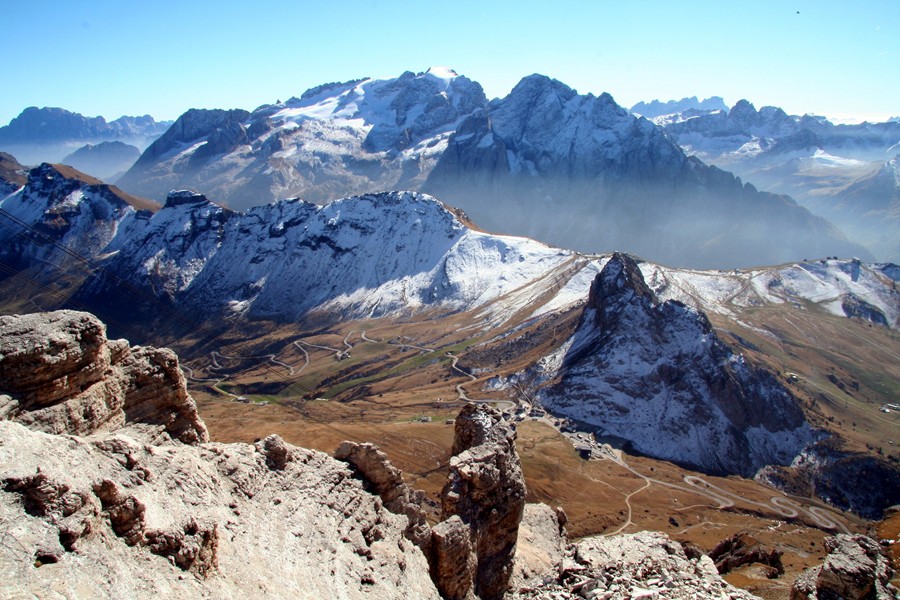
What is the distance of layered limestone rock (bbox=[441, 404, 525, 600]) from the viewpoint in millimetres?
34562

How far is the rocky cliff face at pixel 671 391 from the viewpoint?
13750 cm

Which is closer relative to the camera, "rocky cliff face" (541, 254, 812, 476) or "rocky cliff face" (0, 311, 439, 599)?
"rocky cliff face" (0, 311, 439, 599)

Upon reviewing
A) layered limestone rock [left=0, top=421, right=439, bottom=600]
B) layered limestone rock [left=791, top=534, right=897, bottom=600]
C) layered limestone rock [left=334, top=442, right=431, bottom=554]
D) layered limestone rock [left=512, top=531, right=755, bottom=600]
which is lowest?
layered limestone rock [left=791, top=534, right=897, bottom=600]

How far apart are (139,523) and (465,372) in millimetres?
171349

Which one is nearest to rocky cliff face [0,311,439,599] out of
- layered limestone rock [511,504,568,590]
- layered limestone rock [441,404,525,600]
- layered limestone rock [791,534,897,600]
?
layered limestone rock [441,404,525,600]

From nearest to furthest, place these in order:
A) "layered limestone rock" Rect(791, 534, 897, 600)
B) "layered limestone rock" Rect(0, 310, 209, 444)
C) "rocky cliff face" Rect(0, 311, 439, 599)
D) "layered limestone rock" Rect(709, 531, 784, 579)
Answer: "rocky cliff face" Rect(0, 311, 439, 599) → "layered limestone rock" Rect(0, 310, 209, 444) → "layered limestone rock" Rect(791, 534, 897, 600) → "layered limestone rock" Rect(709, 531, 784, 579)

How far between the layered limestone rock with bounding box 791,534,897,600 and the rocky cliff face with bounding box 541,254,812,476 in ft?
332

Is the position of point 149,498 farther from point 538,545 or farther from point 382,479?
point 538,545

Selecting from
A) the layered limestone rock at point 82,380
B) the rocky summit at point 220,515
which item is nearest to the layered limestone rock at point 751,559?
the rocky summit at point 220,515

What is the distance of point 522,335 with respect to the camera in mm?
197625

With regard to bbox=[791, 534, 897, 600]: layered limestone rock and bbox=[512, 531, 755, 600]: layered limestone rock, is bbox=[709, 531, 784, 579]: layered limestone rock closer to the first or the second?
bbox=[791, 534, 897, 600]: layered limestone rock

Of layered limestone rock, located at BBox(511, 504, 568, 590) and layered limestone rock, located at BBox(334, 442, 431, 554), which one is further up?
layered limestone rock, located at BBox(334, 442, 431, 554)

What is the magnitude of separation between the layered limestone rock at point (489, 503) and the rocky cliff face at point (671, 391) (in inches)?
4216

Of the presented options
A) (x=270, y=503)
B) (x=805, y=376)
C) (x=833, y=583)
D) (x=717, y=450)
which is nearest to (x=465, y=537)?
(x=270, y=503)
